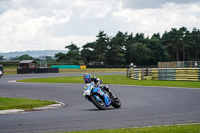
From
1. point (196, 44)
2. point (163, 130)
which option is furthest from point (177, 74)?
point (196, 44)

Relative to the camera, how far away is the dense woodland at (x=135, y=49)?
10025 cm

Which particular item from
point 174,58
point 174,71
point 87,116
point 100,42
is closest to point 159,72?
point 174,71

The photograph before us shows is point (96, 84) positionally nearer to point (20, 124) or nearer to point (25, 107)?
point (25, 107)

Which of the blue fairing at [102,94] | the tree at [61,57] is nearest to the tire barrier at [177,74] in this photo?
the blue fairing at [102,94]

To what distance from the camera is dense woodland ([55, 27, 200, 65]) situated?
100 metres

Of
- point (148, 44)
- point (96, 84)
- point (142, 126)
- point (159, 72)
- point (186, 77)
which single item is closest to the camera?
point (142, 126)

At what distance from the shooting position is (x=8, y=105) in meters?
14.2

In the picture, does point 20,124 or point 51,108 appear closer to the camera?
point 20,124

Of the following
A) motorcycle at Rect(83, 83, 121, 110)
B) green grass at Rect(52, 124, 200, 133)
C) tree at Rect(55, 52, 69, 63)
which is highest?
tree at Rect(55, 52, 69, 63)

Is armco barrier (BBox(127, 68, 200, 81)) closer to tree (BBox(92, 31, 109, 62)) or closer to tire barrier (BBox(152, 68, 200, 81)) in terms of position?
tire barrier (BBox(152, 68, 200, 81))

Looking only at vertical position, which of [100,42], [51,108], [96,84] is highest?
[100,42]

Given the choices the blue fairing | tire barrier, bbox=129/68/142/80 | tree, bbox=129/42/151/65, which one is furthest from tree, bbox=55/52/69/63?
the blue fairing

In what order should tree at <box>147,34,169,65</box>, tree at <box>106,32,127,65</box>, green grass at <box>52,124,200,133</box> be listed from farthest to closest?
1. tree at <box>147,34,169,65</box>
2. tree at <box>106,32,127,65</box>
3. green grass at <box>52,124,200,133</box>

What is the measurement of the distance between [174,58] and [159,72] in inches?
3230
